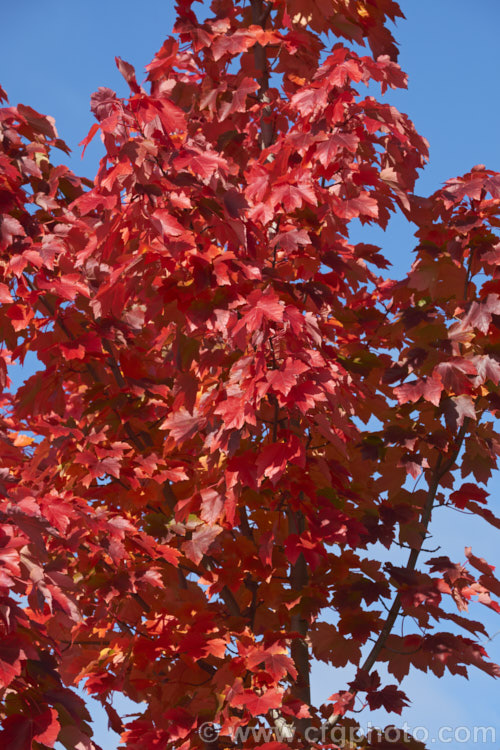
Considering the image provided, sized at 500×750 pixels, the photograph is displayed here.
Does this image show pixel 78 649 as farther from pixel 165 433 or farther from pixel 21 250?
pixel 21 250

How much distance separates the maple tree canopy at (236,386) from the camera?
329 cm

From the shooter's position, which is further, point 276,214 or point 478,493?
point 478,493

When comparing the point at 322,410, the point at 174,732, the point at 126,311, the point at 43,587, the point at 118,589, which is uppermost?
the point at 126,311

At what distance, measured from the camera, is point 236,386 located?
3291 millimetres

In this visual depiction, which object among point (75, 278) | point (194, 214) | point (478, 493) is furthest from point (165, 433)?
point (478, 493)

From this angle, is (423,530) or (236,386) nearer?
(236,386)

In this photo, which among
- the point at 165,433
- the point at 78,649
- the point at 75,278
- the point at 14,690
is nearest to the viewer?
the point at 14,690

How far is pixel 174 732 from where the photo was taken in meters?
3.66

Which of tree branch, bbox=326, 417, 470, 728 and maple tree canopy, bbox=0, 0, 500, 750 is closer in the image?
maple tree canopy, bbox=0, 0, 500, 750

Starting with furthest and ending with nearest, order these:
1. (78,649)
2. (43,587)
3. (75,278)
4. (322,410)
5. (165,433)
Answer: (165,433)
(78,649)
(75,278)
(322,410)
(43,587)

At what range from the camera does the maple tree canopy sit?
329 centimetres

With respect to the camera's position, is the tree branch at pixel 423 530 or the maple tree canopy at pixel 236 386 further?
the tree branch at pixel 423 530

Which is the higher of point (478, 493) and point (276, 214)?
point (276, 214)

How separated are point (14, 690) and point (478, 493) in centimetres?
284
